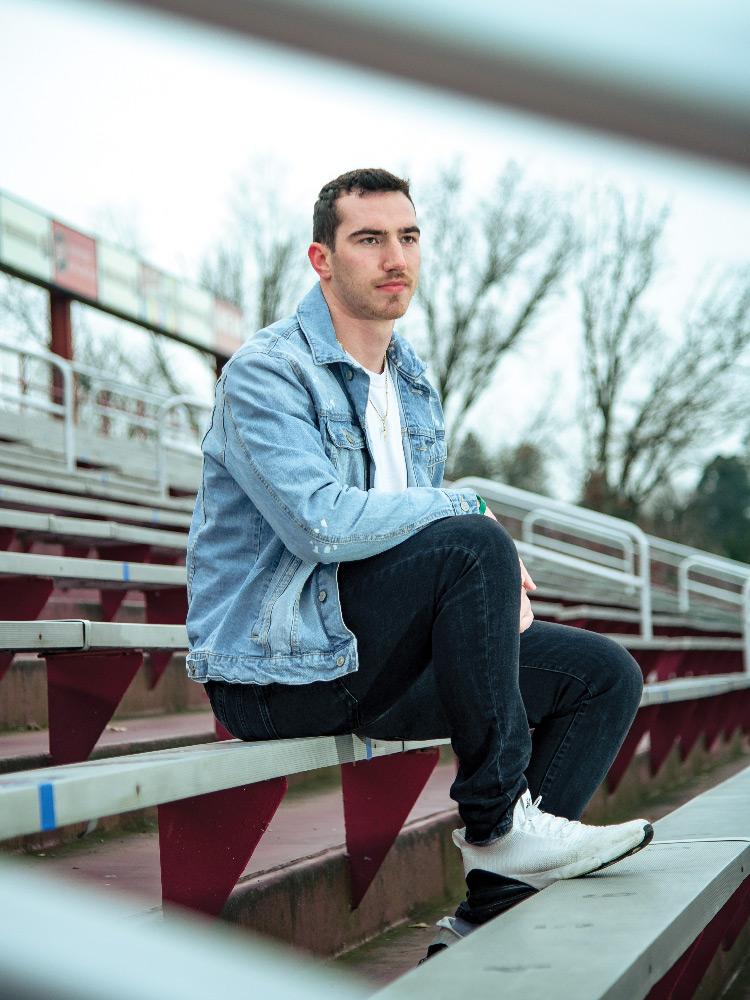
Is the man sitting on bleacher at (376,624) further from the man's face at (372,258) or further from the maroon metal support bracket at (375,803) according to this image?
the maroon metal support bracket at (375,803)

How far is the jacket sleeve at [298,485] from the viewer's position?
1.32 meters

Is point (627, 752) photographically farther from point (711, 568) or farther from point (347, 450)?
point (711, 568)

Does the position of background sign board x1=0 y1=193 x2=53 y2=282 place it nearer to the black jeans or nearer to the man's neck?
the man's neck

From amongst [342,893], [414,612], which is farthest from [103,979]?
[342,893]

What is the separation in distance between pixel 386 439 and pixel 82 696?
71 centimetres

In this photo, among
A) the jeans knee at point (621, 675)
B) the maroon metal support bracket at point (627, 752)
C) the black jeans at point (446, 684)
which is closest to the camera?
the black jeans at point (446, 684)

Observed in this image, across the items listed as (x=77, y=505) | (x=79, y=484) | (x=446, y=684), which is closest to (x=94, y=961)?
(x=446, y=684)

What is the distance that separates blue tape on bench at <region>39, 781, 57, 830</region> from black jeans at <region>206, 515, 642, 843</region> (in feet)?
→ 1.54

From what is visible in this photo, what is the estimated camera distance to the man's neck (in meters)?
1.61

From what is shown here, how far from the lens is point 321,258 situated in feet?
5.30

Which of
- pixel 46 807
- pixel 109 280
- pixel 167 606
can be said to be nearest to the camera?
pixel 46 807

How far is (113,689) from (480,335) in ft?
43.1

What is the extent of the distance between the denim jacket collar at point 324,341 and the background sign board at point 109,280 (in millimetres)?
7390

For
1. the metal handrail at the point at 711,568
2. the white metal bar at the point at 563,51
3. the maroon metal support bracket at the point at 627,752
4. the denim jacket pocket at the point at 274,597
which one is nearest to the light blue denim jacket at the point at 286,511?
the denim jacket pocket at the point at 274,597
